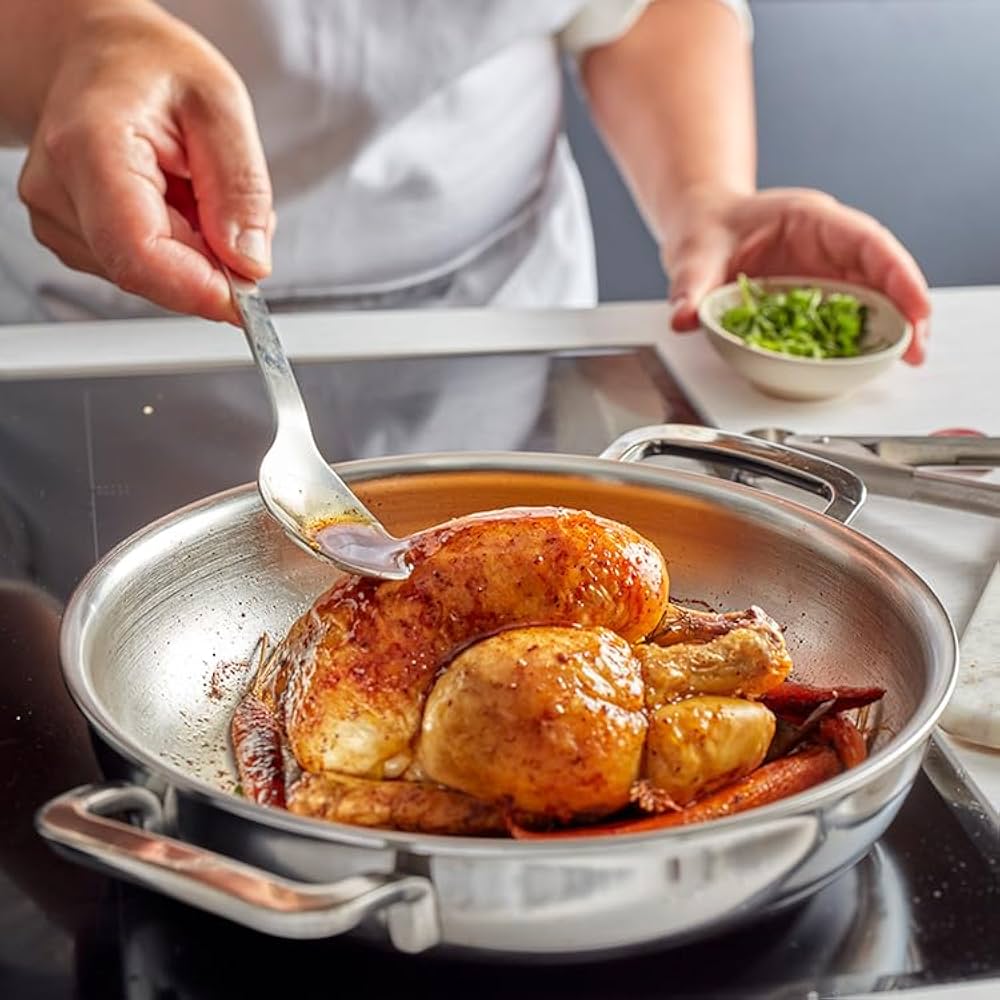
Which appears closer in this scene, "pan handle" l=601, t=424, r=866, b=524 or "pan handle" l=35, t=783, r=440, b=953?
"pan handle" l=35, t=783, r=440, b=953

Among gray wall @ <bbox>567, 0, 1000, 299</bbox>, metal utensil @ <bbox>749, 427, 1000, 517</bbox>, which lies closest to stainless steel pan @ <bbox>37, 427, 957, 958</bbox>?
metal utensil @ <bbox>749, 427, 1000, 517</bbox>

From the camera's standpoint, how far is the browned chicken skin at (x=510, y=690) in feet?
2.12

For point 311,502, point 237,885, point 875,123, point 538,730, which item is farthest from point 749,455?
point 875,123

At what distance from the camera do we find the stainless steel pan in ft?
1.84

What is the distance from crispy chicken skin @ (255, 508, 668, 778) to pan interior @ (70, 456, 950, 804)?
2 centimetres

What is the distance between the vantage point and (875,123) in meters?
3.05

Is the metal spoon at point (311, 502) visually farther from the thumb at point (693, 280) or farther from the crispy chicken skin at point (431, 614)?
the thumb at point (693, 280)

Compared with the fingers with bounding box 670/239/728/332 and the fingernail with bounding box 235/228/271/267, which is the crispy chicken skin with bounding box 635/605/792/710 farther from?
the fingers with bounding box 670/239/728/332

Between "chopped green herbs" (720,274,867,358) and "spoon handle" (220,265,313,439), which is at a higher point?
"spoon handle" (220,265,313,439)

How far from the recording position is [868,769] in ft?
1.98

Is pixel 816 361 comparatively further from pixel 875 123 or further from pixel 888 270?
pixel 875 123

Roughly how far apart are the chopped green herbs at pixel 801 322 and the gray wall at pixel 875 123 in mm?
1530

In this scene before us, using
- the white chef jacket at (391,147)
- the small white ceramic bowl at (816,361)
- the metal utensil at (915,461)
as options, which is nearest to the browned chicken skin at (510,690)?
the metal utensil at (915,461)

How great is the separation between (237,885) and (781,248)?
3.77ft
